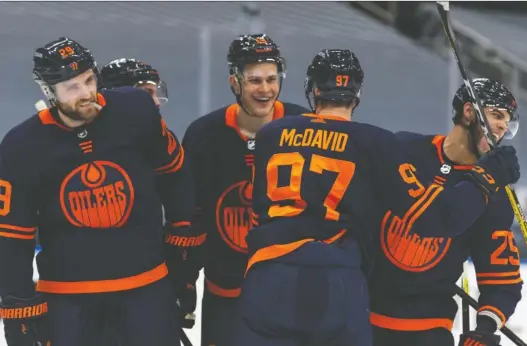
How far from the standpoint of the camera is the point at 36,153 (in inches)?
76.5

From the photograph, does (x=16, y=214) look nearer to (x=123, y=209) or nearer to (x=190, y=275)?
(x=123, y=209)

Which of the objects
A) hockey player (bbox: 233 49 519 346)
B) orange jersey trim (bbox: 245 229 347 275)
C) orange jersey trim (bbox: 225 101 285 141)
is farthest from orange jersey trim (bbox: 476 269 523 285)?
orange jersey trim (bbox: 225 101 285 141)

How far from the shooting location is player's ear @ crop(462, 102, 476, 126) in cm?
214

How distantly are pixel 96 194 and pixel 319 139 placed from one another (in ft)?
1.87

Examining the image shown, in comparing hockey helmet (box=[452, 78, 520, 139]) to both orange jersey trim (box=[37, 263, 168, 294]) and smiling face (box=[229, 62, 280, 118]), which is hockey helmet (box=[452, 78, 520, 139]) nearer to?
smiling face (box=[229, 62, 280, 118])

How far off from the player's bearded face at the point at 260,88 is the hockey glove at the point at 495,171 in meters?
0.67

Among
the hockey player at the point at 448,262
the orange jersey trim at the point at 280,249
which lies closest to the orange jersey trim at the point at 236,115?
the hockey player at the point at 448,262

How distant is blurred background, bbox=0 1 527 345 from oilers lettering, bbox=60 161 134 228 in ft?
17.3

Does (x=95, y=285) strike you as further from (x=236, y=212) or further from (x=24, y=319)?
(x=236, y=212)

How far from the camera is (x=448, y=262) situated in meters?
2.15

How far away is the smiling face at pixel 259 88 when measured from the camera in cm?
228

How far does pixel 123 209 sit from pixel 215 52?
19.4ft

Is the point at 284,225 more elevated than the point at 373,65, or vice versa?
the point at 284,225

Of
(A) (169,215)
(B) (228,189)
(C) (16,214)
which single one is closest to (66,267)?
(C) (16,214)
